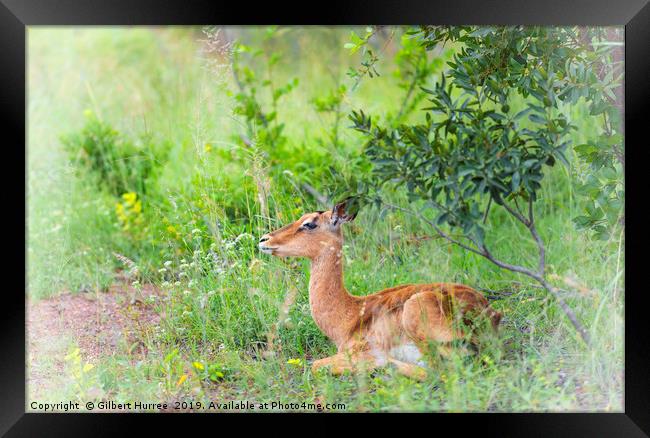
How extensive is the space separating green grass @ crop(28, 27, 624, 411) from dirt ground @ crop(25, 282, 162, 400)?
0.38 ft

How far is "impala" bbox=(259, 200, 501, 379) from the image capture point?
4.46 metres

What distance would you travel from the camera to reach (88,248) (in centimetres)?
641

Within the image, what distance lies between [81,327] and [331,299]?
1.74 meters

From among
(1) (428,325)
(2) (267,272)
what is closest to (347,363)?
(1) (428,325)

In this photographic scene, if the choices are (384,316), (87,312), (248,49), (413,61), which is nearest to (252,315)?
(384,316)

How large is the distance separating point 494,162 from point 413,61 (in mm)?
3229

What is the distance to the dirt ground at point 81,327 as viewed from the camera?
4.75m

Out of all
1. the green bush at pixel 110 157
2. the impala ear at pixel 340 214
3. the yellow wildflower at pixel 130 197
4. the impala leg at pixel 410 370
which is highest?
the green bush at pixel 110 157
